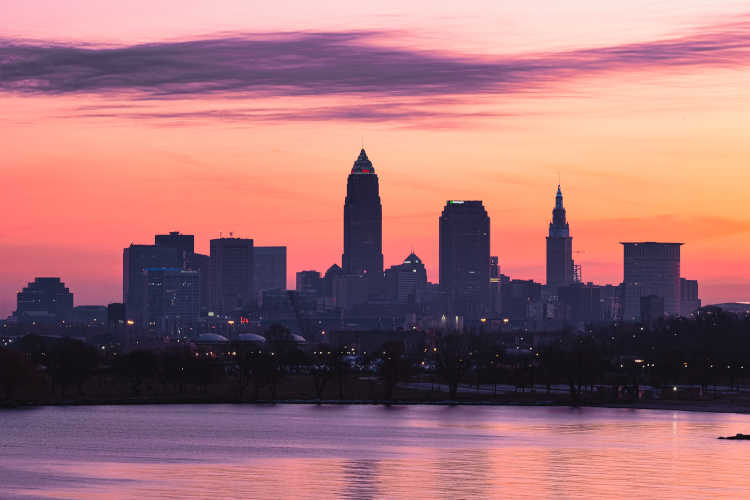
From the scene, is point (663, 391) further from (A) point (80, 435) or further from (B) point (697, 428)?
(A) point (80, 435)

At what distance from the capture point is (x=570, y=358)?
171 meters

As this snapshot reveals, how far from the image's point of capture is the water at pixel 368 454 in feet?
268

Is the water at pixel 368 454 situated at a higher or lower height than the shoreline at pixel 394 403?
lower

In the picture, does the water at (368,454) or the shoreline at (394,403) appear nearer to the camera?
the water at (368,454)

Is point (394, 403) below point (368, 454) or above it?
above

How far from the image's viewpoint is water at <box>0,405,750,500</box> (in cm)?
8156

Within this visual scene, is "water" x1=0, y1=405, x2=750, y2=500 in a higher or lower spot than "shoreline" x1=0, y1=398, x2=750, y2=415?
lower

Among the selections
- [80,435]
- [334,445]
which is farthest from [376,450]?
[80,435]

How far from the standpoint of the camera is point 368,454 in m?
102

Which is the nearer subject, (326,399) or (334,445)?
(334,445)

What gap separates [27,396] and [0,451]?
55.6 meters

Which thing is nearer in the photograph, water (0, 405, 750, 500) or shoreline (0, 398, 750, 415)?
water (0, 405, 750, 500)

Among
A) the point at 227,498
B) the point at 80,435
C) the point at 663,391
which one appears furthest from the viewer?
the point at 663,391

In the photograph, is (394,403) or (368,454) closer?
(368,454)
